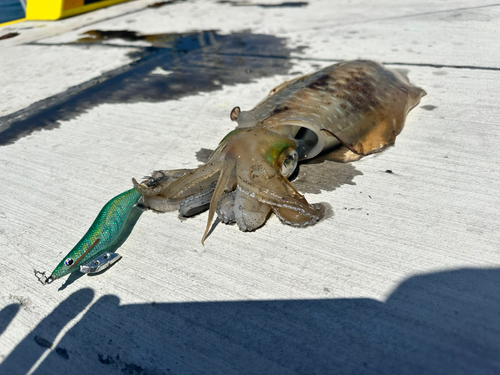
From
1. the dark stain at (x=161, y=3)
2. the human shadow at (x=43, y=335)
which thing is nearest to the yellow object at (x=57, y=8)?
the dark stain at (x=161, y=3)

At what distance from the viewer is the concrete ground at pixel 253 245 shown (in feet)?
5.41

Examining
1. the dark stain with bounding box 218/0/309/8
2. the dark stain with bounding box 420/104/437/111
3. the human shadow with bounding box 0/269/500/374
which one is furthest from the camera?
the dark stain with bounding box 218/0/309/8

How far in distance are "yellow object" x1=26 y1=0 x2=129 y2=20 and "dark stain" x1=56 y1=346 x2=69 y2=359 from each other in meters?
7.37

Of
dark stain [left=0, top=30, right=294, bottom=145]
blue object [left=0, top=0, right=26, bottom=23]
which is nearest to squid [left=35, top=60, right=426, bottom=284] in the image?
dark stain [left=0, top=30, right=294, bottom=145]

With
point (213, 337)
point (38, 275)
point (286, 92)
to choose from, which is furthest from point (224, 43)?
point (213, 337)

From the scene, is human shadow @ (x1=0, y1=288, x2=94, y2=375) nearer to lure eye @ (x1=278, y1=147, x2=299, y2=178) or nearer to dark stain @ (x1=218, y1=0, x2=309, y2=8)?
lure eye @ (x1=278, y1=147, x2=299, y2=178)

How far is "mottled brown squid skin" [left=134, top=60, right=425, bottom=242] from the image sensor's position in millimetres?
2178

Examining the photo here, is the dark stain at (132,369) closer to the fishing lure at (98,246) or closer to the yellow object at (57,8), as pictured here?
the fishing lure at (98,246)

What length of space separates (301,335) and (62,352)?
103cm

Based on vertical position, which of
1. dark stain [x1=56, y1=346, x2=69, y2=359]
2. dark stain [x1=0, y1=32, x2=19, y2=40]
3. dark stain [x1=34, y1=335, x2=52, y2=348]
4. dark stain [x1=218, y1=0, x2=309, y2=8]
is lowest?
dark stain [x1=218, y1=0, x2=309, y2=8]

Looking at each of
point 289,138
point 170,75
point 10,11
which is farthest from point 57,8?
point 289,138

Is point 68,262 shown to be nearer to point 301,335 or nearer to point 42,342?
point 42,342

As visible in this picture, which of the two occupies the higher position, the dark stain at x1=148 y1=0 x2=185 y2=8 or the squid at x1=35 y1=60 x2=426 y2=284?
the squid at x1=35 y1=60 x2=426 y2=284

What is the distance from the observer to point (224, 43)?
17.5 ft
